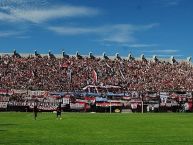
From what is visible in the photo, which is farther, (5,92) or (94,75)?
(94,75)

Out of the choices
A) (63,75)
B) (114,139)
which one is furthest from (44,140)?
(63,75)

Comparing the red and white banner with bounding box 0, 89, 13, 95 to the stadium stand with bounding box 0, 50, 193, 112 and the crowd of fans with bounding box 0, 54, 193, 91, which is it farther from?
the crowd of fans with bounding box 0, 54, 193, 91

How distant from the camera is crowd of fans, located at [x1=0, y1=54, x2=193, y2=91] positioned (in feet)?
342

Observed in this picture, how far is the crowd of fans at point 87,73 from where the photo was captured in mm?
104312

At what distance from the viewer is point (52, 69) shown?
369 ft

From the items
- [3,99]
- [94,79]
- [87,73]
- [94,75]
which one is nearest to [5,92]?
[3,99]

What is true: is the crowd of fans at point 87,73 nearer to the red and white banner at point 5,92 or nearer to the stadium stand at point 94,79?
the stadium stand at point 94,79

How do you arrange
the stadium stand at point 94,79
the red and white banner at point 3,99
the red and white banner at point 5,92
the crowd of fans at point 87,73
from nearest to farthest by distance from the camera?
the red and white banner at point 3,99 < the stadium stand at point 94,79 < the red and white banner at point 5,92 < the crowd of fans at point 87,73

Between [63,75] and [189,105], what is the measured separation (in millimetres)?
32682

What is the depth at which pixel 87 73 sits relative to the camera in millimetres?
112062

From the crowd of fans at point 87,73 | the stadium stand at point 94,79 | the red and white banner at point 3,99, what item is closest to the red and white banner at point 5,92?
the stadium stand at point 94,79

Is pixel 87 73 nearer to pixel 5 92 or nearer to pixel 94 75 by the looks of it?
pixel 94 75

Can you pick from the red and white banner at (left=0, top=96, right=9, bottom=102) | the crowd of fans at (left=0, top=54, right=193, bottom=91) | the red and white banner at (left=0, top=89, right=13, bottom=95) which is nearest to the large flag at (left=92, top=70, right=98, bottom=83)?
the crowd of fans at (left=0, top=54, right=193, bottom=91)

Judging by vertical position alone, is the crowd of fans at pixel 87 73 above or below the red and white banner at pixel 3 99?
above
